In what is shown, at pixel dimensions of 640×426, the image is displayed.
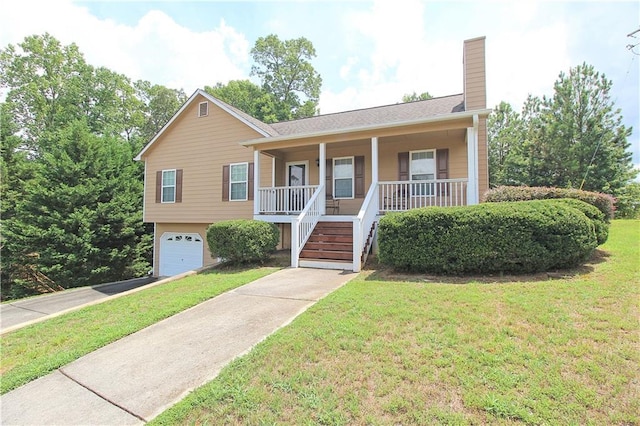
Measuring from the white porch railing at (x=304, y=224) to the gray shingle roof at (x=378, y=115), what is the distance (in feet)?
8.63

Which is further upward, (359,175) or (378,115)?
(378,115)

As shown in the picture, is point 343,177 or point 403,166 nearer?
point 403,166

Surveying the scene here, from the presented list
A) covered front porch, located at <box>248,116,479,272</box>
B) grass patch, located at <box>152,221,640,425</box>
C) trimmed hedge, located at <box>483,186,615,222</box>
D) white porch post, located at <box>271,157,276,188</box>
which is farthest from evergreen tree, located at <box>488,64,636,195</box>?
grass patch, located at <box>152,221,640,425</box>

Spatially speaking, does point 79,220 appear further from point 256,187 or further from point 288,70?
Result: point 288,70

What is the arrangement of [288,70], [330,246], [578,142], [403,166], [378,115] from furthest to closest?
[288,70], [578,142], [378,115], [403,166], [330,246]

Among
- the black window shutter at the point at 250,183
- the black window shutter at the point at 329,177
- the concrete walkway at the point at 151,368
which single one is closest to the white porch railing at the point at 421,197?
the black window shutter at the point at 329,177

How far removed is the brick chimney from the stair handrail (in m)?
4.49

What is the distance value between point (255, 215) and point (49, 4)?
24.8ft

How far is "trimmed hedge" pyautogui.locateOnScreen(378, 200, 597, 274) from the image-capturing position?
553 cm

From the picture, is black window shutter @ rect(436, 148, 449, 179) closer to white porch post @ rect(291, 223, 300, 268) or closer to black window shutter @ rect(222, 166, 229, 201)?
white porch post @ rect(291, 223, 300, 268)

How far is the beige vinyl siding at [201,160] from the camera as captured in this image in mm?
12711

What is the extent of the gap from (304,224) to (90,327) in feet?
17.3

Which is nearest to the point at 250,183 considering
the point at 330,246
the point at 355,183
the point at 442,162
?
the point at 355,183

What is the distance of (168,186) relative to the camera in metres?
14.2
